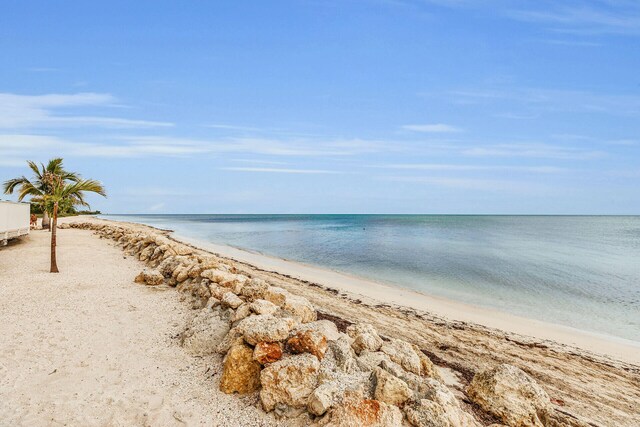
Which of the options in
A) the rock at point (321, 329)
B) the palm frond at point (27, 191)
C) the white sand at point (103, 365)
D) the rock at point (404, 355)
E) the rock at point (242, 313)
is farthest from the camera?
the palm frond at point (27, 191)

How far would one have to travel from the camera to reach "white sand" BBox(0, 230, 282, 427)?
4945 millimetres

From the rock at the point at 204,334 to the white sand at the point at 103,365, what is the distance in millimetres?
196

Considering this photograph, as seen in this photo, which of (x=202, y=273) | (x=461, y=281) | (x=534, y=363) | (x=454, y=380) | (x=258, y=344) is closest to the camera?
(x=258, y=344)

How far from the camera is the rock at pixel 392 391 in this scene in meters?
4.68

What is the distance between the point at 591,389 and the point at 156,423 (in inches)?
300

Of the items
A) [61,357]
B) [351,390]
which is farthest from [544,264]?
[61,357]

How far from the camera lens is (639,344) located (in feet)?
35.3

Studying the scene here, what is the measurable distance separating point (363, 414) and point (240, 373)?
2.03 metres

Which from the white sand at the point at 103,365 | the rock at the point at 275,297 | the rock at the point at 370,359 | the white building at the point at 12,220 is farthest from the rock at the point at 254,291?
the white building at the point at 12,220

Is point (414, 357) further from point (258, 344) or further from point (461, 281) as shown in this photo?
point (461, 281)

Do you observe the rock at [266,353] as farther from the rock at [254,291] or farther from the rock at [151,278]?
the rock at [151,278]

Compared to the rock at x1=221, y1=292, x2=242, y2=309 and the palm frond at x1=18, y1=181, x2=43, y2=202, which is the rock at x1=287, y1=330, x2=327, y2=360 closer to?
the rock at x1=221, y1=292, x2=242, y2=309

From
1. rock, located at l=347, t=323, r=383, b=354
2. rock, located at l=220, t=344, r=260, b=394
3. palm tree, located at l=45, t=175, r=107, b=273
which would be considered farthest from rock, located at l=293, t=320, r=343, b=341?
palm tree, located at l=45, t=175, r=107, b=273

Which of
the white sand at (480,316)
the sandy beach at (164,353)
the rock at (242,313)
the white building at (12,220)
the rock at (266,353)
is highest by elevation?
the white building at (12,220)
